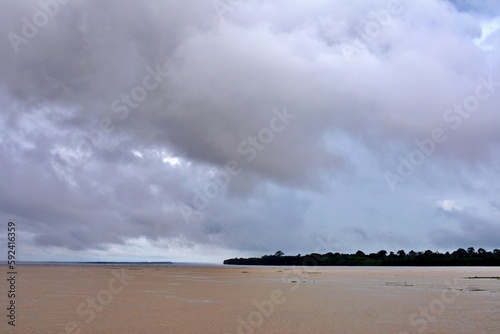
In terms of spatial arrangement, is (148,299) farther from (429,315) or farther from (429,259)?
(429,259)

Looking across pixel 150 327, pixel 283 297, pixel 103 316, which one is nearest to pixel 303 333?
pixel 150 327

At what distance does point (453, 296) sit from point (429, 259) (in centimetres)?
15834

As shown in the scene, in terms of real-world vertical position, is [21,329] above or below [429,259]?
below

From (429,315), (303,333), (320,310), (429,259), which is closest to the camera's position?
(303,333)

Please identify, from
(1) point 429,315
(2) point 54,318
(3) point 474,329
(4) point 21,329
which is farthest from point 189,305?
(3) point 474,329

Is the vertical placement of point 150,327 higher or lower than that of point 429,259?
lower

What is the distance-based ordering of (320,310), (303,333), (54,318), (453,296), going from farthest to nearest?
1. (453,296)
2. (320,310)
3. (54,318)
4. (303,333)

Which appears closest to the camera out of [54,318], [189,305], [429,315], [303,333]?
[303,333]

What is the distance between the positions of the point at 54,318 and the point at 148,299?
12.7m

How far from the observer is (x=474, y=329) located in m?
24.2

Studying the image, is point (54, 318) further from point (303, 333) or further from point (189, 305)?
point (303, 333)

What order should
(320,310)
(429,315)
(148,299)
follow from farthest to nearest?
(148,299) → (320,310) → (429,315)

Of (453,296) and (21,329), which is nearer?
(21,329)

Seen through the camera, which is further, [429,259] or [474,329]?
[429,259]
